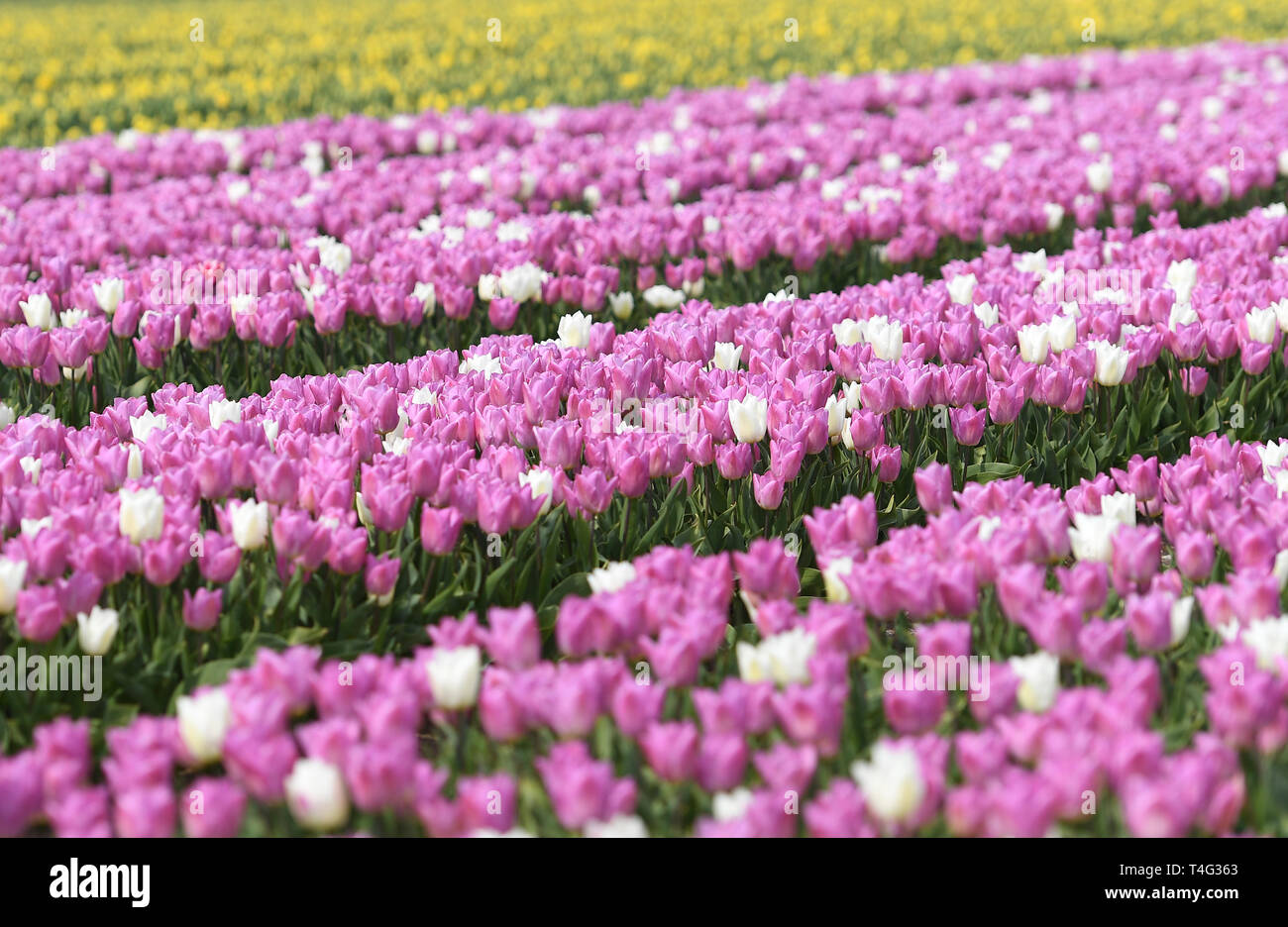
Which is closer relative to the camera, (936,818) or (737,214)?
(936,818)

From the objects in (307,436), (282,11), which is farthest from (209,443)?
(282,11)

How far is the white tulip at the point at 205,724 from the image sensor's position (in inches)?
100

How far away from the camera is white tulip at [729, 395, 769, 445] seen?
3.99 metres

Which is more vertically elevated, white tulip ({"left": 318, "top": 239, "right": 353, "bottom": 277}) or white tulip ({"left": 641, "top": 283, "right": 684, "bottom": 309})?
white tulip ({"left": 318, "top": 239, "right": 353, "bottom": 277})

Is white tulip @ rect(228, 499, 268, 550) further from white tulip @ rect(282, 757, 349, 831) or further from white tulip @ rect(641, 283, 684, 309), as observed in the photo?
white tulip @ rect(641, 283, 684, 309)

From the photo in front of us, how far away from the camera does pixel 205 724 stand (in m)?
2.55

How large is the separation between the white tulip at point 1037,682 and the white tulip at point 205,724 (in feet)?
4.98

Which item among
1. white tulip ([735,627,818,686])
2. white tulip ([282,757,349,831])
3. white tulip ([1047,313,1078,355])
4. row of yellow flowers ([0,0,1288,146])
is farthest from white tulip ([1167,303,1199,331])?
row of yellow flowers ([0,0,1288,146])

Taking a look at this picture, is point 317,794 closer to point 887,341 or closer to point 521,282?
point 887,341

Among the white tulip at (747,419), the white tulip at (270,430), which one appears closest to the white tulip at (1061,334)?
the white tulip at (747,419)

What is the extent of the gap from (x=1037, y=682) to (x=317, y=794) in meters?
1.36
